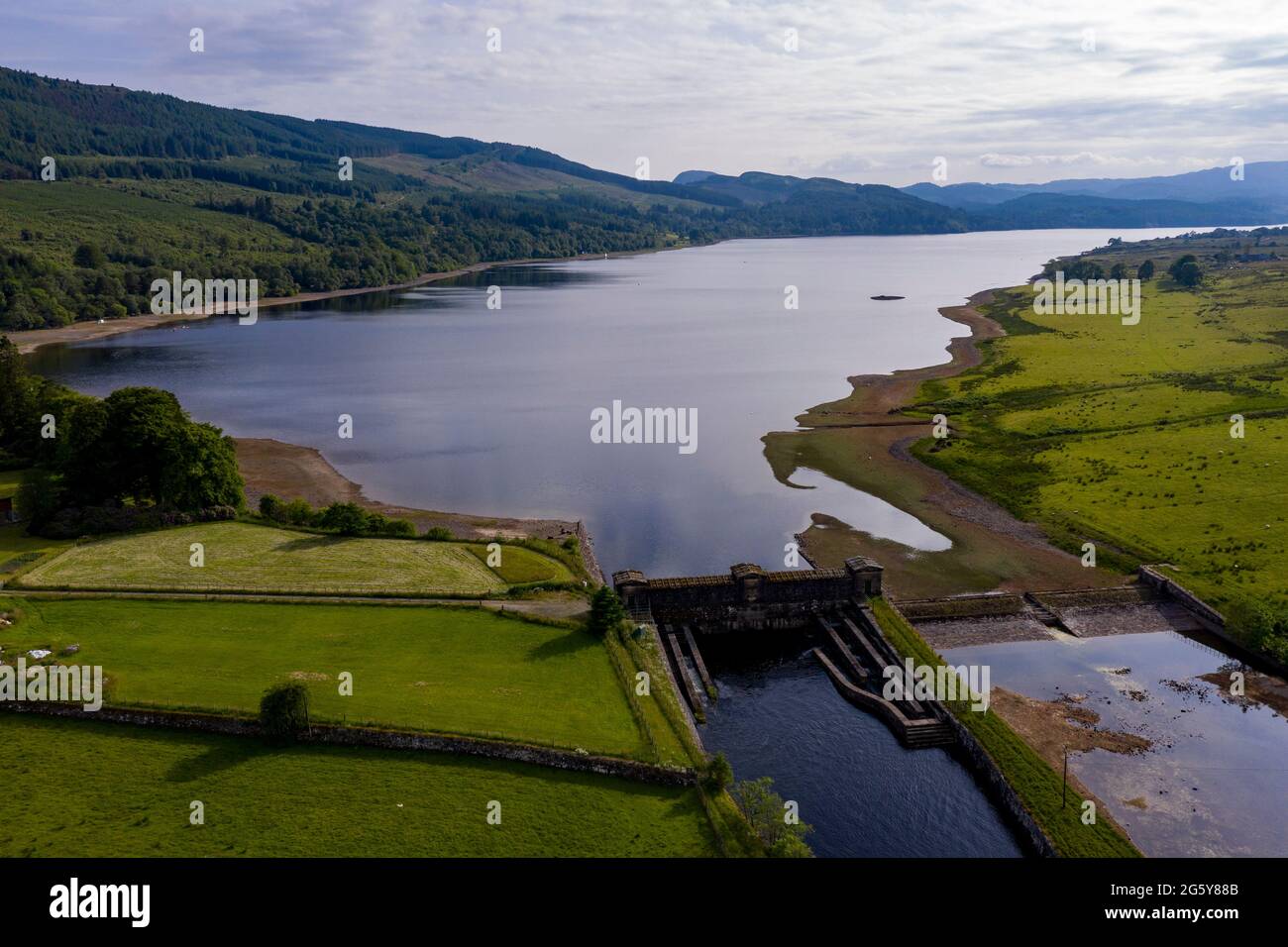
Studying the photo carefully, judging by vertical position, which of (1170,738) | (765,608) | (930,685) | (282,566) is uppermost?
(282,566)

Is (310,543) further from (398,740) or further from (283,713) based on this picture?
(398,740)

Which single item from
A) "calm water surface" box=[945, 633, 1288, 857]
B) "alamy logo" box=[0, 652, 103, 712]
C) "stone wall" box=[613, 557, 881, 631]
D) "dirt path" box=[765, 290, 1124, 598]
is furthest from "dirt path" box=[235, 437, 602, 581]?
"alamy logo" box=[0, 652, 103, 712]

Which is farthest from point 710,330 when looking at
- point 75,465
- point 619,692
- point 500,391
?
point 619,692

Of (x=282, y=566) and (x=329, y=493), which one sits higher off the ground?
(x=329, y=493)

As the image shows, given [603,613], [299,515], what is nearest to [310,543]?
[299,515]

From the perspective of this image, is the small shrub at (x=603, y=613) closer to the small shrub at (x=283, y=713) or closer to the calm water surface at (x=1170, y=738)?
the small shrub at (x=283, y=713)

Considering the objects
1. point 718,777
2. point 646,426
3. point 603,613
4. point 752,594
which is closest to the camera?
point 718,777

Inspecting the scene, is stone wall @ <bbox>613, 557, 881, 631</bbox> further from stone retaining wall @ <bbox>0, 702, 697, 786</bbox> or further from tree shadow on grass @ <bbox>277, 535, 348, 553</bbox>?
tree shadow on grass @ <bbox>277, 535, 348, 553</bbox>

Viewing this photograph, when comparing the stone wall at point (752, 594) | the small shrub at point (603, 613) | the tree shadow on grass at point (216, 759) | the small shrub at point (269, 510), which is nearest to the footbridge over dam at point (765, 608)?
the stone wall at point (752, 594)

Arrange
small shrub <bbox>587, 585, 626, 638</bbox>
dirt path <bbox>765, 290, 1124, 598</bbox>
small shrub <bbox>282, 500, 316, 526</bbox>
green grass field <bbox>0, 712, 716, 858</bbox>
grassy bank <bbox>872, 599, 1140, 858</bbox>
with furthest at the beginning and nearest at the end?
small shrub <bbox>282, 500, 316, 526</bbox>, dirt path <bbox>765, 290, 1124, 598</bbox>, small shrub <bbox>587, 585, 626, 638</bbox>, grassy bank <bbox>872, 599, 1140, 858</bbox>, green grass field <bbox>0, 712, 716, 858</bbox>
